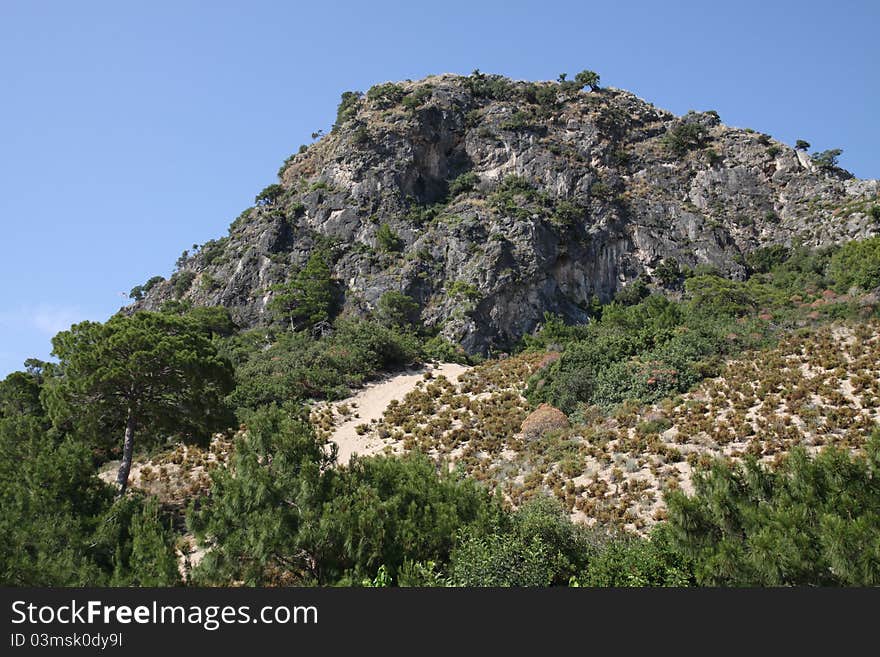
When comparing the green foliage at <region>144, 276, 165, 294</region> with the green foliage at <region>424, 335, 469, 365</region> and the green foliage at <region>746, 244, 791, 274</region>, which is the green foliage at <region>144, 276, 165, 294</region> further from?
the green foliage at <region>746, 244, 791, 274</region>

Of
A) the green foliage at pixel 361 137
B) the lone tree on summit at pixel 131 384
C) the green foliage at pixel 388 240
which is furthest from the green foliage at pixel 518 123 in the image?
the lone tree on summit at pixel 131 384

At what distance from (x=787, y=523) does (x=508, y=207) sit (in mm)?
51830

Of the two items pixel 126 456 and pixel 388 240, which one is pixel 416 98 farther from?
pixel 126 456

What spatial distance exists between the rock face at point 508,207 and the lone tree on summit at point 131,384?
29.5 m

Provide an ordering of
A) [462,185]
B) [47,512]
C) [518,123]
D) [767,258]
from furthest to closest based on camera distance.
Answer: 1. [518,123]
2. [462,185]
3. [767,258]
4. [47,512]

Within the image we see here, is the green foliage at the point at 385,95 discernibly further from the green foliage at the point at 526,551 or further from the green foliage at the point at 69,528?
the green foliage at the point at 526,551

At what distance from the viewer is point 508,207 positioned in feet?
192

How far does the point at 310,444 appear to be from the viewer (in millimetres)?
12602

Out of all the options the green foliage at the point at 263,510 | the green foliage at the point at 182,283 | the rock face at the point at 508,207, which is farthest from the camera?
the green foliage at the point at 182,283

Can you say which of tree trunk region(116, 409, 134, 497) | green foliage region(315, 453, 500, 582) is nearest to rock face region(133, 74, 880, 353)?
tree trunk region(116, 409, 134, 497)

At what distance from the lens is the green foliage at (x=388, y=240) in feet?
188

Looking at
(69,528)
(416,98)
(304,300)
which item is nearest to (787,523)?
(69,528)

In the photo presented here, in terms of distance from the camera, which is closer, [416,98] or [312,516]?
[312,516]

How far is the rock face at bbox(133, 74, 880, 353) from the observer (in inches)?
2115
